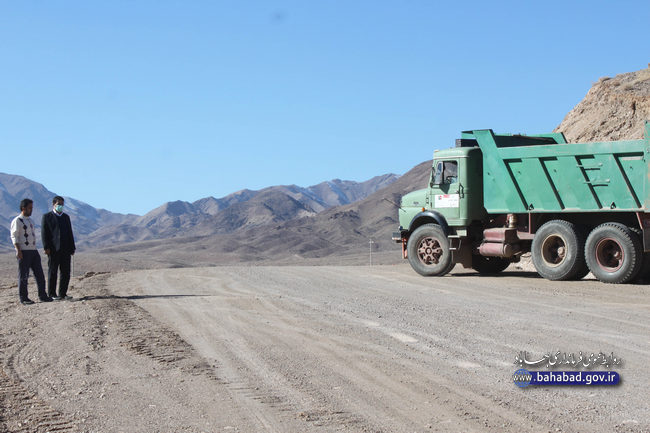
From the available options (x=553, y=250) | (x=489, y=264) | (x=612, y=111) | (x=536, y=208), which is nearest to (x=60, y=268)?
(x=536, y=208)

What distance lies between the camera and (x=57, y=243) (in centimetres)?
1312

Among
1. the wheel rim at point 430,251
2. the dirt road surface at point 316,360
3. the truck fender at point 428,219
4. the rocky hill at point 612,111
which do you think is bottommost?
the dirt road surface at point 316,360

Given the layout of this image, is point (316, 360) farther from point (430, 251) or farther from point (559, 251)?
point (430, 251)

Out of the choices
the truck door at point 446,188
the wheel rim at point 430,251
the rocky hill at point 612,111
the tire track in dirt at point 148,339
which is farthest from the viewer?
the rocky hill at point 612,111

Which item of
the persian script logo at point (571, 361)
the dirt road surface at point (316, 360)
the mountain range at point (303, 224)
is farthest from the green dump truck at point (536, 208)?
the persian script logo at point (571, 361)

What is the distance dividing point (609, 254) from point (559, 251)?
3.63ft

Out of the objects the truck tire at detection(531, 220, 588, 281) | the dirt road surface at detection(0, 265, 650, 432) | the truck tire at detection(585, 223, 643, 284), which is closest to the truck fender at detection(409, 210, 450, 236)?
the truck tire at detection(531, 220, 588, 281)

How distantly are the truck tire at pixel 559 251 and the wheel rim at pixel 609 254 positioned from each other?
1.43 ft

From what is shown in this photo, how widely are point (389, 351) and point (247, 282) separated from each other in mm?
8583

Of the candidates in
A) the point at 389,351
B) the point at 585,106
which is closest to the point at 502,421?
the point at 389,351

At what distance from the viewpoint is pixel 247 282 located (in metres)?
16.4

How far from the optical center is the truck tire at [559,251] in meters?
15.4

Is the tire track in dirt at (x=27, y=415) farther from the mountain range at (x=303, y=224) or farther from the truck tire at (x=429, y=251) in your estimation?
the mountain range at (x=303, y=224)

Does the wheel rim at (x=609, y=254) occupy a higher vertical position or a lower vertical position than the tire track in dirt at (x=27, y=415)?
higher
